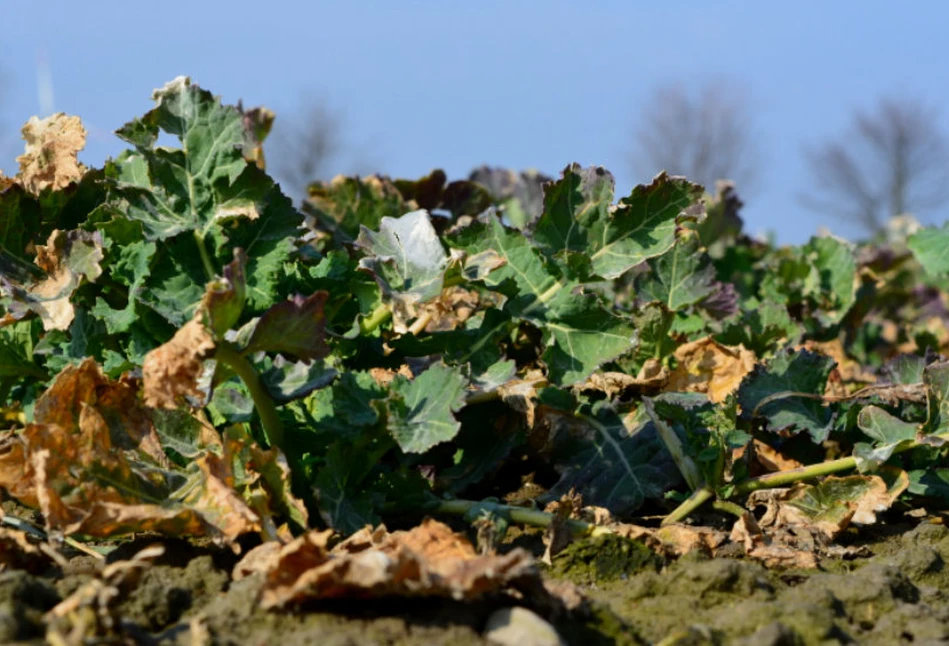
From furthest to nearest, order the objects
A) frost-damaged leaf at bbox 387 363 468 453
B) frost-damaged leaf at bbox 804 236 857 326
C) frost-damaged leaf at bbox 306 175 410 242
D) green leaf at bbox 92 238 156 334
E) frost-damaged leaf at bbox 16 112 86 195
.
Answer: frost-damaged leaf at bbox 804 236 857 326
frost-damaged leaf at bbox 306 175 410 242
frost-damaged leaf at bbox 16 112 86 195
green leaf at bbox 92 238 156 334
frost-damaged leaf at bbox 387 363 468 453

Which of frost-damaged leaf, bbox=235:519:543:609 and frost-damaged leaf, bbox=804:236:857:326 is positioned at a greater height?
frost-damaged leaf, bbox=804:236:857:326

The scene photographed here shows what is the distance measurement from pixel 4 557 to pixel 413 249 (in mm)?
1064

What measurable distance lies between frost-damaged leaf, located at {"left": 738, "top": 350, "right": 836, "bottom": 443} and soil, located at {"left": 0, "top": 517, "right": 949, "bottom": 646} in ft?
1.65

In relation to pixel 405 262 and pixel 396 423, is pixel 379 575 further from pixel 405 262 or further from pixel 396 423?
pixel 405 262

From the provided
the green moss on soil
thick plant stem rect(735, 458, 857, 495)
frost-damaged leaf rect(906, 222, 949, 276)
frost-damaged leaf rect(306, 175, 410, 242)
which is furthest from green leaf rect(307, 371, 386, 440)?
frost-damaged leaf rect(906, 222, 949, 276)

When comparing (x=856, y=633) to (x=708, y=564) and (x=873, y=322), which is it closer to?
(x=708, y=564)

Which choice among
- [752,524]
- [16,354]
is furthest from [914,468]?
[16,354]

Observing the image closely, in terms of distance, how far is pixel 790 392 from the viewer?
3.09 m

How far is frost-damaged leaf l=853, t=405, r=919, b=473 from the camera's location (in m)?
2.80

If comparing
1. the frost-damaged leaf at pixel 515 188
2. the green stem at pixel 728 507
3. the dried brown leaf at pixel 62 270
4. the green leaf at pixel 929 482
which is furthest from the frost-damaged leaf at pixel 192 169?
the frost-damaged leaf at pixel 515 188

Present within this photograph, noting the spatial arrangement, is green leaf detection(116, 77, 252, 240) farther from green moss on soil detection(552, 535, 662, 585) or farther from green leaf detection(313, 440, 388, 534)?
green moss on soil detection(552, 535, 662, 585)

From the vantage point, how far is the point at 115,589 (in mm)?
1919

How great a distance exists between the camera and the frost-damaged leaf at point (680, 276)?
335cm

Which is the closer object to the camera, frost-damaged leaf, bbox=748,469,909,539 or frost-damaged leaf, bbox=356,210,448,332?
frost-damaged leaf, bbox=356,210,448,332
